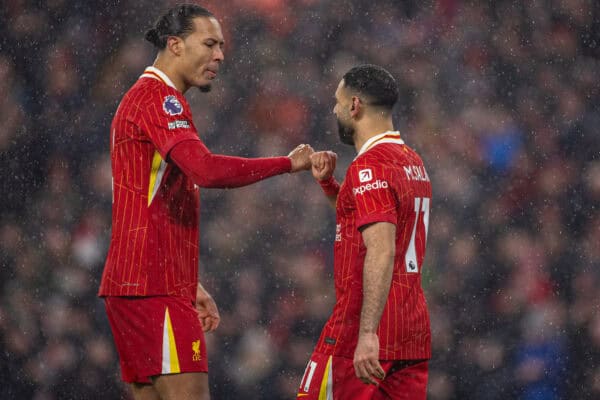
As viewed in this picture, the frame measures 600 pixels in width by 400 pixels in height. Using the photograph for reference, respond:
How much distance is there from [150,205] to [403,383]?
0.84 meters

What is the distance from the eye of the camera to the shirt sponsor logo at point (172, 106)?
2383 mm

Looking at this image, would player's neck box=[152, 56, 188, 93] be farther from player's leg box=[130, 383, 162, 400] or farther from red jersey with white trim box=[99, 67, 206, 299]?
player's leg box=[130, 383, 162, 400]

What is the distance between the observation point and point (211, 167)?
2.33m

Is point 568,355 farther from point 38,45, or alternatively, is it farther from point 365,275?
point 38,45

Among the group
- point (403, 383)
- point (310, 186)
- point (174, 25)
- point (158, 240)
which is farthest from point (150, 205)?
point (310, 186)

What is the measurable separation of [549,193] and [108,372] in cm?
276

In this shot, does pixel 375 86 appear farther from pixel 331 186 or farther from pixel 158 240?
pixel 158 240

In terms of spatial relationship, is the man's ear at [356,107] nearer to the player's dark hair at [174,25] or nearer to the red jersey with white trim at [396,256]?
the red jersey with white trim at [396,256]

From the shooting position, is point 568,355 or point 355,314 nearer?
point 355,314

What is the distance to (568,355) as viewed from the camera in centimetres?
507

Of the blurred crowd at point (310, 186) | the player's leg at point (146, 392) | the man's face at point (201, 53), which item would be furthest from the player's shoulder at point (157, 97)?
the blurred crowd at point (310, 186)

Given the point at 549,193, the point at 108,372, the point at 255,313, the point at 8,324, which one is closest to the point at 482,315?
the point at 549,193

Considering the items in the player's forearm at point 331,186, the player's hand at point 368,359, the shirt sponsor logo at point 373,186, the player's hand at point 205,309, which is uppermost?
the player's forearm at point 331,186

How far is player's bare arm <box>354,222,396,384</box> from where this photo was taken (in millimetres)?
2240
